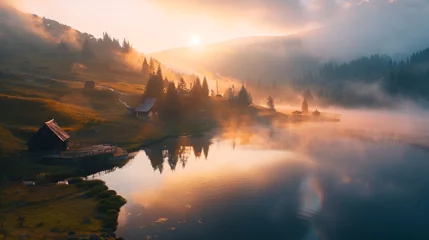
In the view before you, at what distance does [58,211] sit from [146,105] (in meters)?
95.4

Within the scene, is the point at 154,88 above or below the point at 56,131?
above

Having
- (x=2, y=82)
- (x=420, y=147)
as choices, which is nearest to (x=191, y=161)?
(x=420, y=147)

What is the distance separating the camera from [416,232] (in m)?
49.6

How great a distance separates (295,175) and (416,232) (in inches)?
1237

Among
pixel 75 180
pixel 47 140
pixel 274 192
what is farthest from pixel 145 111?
pixel 274 192

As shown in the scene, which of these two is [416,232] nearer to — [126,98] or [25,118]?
[25,118]

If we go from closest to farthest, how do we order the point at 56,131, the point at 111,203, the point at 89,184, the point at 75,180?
1. the point at 111,203
2. the point at 89,184
3. the point at 75,180
4. the point at 56,131

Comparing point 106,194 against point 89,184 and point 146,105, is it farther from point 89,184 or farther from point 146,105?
point 146,105

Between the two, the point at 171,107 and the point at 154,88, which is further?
the point at 154,88

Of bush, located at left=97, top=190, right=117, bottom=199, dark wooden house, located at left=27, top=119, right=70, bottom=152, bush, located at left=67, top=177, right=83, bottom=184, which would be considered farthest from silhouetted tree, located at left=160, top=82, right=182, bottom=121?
bush, located at left=97, top=190, right=117, bottom=199

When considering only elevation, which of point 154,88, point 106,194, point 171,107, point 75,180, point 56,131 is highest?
point 154,88

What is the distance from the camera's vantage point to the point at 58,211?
172 feet

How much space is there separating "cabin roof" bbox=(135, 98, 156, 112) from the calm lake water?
3252 cm

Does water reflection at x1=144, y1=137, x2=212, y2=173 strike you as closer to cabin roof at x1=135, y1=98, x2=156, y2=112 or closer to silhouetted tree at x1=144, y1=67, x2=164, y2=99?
cabin roof at x1=135, y1=98, x2=156, y2=112
